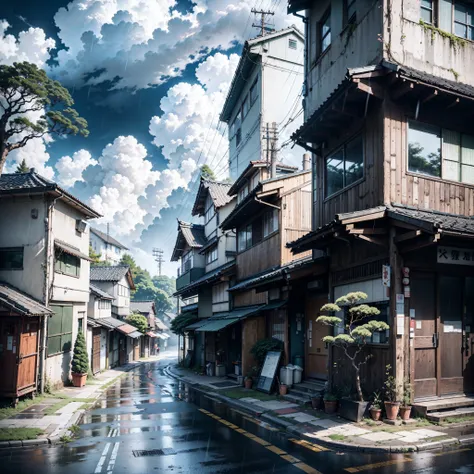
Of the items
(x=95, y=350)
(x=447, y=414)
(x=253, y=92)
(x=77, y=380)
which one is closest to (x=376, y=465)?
(x=447, y=414)

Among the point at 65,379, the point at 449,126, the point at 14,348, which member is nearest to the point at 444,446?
the point at 449,126

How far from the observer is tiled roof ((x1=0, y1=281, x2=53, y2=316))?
15480 mm

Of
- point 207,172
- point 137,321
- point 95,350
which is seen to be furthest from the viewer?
point 207,172

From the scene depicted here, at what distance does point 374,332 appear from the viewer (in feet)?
39.0

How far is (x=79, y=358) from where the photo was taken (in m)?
22.8

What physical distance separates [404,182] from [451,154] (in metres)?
2.02

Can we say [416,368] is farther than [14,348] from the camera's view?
No

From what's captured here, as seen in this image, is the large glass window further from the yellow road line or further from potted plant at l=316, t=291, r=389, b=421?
the yellow road line

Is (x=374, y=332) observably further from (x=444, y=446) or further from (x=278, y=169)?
(x=278, y=169)

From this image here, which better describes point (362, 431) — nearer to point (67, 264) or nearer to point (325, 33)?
point (325, 33)

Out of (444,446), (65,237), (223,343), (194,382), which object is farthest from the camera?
(223,343)

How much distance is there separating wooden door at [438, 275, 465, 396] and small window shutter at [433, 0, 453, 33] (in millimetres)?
7373

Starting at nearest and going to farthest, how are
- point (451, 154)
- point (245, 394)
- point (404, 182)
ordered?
point (404, 182) → point (451, 154) → point (245, 394)

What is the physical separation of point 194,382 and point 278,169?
39.3ft
